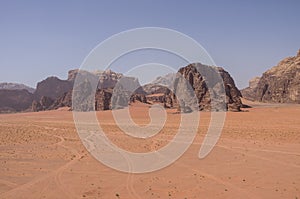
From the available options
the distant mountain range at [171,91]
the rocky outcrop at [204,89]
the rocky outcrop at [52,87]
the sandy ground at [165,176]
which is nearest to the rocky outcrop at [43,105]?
the distant mountain range at [171,91]

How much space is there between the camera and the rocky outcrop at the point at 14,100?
13038cm

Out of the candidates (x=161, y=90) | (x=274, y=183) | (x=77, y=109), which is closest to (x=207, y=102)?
(x=77, y=109)

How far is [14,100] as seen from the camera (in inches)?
5364

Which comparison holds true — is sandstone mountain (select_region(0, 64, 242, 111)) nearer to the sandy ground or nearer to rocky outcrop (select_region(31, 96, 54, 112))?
rocky outcrop (select_region(31, 96, 54, 112))

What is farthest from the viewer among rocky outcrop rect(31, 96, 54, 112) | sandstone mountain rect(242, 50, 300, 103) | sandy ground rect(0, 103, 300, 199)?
rocky outcrop rect(31, 96, 54, 112)

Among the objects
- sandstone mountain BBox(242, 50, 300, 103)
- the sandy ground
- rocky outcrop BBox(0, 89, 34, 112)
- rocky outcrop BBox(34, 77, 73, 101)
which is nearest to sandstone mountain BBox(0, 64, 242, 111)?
rocky outcrop BBox(0, 89, 34, 112)

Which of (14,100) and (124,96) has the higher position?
(14,100)

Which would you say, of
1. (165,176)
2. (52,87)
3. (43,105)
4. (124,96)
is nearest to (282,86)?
(124,96)

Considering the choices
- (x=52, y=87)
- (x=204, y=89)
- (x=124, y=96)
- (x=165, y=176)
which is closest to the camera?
(x=165, y=176)

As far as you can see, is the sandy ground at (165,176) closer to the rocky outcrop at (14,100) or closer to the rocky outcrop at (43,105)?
the rocky outcrop at (43,105)

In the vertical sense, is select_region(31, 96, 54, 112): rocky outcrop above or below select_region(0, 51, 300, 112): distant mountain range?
below

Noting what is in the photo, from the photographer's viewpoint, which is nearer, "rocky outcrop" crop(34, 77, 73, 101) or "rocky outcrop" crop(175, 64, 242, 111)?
"rocky outcrop" crop(175, 64, 242, 111)

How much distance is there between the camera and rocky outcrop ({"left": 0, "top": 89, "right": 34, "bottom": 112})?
130m

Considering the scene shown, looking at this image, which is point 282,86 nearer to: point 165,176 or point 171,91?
point 171,91
